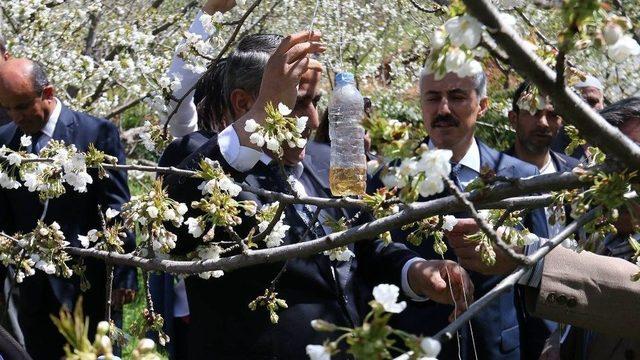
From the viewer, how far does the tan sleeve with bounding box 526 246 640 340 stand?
9.33 ft

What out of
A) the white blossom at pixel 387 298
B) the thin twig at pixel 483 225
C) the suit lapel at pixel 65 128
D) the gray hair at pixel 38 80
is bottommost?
the suit lapel at pixel 65 128

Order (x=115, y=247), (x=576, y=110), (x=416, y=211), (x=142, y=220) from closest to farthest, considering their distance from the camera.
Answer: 1. (x=576, y=110)
2. (x=416, y=211)
3. (x=142, y=220)
4. (x=115, y=247)

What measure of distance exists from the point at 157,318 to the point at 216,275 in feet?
0.93

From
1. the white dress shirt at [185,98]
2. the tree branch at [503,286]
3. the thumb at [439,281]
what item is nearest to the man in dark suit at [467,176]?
the thumb at [439,281]

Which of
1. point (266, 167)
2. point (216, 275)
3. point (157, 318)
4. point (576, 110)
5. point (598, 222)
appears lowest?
point (157, 318)

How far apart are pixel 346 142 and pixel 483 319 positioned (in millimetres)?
746

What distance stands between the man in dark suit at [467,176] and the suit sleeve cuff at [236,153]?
0.70 meters

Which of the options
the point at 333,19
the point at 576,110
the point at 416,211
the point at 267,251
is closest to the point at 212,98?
the point at 267,251

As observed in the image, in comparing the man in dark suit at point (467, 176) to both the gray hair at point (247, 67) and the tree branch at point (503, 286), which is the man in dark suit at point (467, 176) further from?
the tree branch at point (503, 286)

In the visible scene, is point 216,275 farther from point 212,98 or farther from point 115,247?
point 212,98

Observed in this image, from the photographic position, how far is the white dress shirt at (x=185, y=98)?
13.4 ft

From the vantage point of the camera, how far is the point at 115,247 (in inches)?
123

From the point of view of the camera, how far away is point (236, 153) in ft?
10.2

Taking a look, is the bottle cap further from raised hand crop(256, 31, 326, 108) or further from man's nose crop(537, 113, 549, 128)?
man's nose crop(537, 113, 549, 128)
